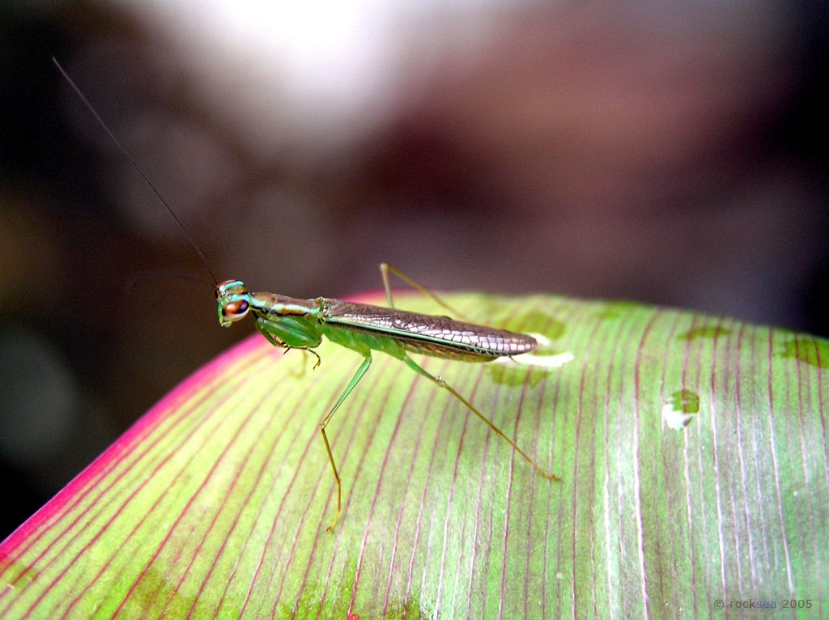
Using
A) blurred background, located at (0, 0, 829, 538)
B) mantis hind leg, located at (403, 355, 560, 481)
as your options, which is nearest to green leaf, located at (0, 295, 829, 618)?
mantis hind leg, located at (403, 355, 560, 481)

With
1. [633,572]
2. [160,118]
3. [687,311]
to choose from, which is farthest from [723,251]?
[160,118]

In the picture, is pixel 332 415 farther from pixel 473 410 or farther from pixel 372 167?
pixel 372 167

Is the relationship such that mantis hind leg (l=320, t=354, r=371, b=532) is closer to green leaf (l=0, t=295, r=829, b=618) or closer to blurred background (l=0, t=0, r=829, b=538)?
green leaf (l=0, t=295, r=829, b=618)

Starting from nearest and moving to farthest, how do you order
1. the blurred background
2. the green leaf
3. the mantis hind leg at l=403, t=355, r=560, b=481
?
the green leaf → the mantis hind leg at l=403, t=355, r=560, b=481 → the blurred background

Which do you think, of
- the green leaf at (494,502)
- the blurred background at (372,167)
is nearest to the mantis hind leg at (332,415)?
the green leaf at (494,502)

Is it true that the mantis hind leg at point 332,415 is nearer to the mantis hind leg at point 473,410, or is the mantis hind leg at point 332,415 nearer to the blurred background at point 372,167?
the mantis hind leg at point 473,410

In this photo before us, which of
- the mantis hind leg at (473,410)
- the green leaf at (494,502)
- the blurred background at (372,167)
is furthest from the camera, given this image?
the blurred background at (372,167)
